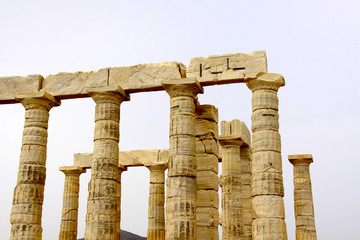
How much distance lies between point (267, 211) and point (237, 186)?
26.3 ft

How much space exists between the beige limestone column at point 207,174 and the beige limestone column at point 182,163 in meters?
1.53

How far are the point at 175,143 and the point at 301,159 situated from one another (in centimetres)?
882

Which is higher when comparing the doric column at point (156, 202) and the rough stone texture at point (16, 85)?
the rough stone texture at point (16, 85)

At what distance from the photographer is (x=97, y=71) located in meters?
20.5

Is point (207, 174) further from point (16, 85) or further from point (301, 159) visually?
point (16, 85)

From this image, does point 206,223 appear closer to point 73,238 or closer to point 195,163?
point 195,163

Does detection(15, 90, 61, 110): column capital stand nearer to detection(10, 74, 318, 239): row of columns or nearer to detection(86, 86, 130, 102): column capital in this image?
detection(10, 74, 318, 239): row of columns

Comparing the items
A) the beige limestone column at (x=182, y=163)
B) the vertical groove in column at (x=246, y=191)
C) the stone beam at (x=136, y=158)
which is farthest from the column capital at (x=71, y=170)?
the beige limestone column at (x=182, y=163)

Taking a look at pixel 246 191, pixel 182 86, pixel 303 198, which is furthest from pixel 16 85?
pixel 303 198

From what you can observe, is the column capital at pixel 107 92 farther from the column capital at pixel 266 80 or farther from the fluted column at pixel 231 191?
the fluted column at pixel 231 191

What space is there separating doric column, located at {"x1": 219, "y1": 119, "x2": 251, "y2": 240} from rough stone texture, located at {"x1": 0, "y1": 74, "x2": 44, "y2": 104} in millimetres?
9362

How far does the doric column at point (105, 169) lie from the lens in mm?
18859

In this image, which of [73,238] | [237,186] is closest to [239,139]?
[237,186]

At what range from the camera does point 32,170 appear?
20.2 m
